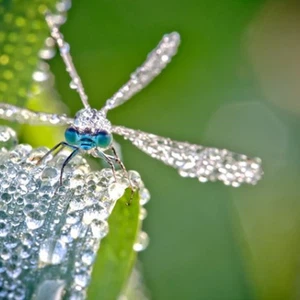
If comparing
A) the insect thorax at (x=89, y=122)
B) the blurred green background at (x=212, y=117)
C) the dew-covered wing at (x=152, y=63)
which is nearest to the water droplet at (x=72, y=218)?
the insect thorax at (x=89, y=122)

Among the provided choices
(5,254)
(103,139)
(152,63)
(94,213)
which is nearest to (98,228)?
(94,213)

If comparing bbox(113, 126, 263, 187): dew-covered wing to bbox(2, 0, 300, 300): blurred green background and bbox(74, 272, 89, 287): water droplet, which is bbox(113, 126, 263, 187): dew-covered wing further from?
bbox(2, 0, 300, 300): blurred green background

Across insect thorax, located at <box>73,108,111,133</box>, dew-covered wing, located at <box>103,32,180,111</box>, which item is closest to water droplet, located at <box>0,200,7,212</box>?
insect thorax, located at <box>73,108,111,133</box>

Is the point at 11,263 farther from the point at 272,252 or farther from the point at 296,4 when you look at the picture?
the point at 296,4

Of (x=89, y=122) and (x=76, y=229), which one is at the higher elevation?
(x=89, y=122)

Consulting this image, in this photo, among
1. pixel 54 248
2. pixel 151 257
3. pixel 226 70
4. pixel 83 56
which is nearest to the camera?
pixel 54 248

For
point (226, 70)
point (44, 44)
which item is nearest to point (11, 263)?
point (44, 44)

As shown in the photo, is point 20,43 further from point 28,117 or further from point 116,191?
point 116,191
